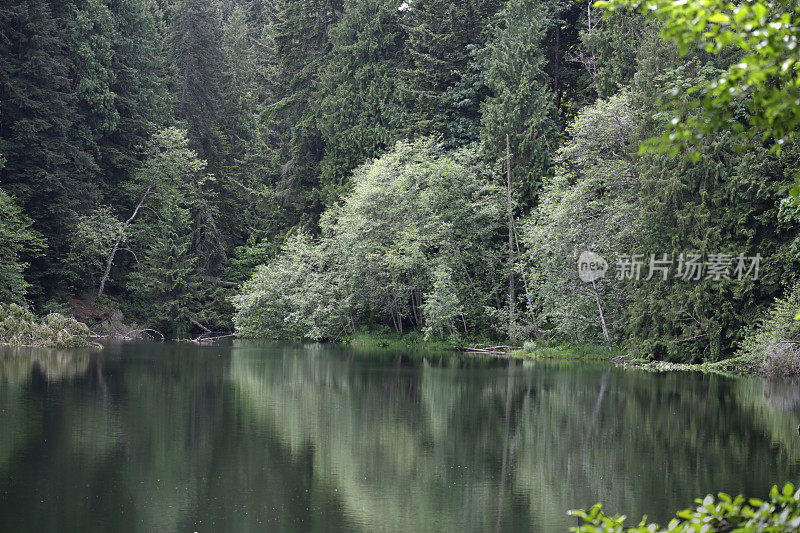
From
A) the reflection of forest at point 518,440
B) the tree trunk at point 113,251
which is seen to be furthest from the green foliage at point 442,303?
the tree trunk at point 113,251

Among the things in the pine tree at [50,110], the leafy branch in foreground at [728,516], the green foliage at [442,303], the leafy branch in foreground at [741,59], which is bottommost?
the leafy branch in foreground at [728,516]

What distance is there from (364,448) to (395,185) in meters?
21.7

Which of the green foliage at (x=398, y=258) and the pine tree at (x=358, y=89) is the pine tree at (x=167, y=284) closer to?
the green foliage at (x=398, y=258)

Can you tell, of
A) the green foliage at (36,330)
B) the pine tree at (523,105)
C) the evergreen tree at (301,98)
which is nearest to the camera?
the green foliage at (36,330)

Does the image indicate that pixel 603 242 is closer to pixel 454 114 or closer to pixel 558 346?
pixel 558 346

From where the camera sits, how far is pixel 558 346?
1128 inches

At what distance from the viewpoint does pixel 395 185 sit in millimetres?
31891

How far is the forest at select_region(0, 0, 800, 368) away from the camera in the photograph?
915 inches

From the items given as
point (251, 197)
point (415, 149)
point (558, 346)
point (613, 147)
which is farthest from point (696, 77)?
point (251, 197)

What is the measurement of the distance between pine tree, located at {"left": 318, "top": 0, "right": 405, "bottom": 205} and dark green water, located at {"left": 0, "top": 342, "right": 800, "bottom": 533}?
789 inches

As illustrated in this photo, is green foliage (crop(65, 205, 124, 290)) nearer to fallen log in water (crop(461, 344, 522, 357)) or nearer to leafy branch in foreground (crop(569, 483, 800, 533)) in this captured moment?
fallen log in water (crop(461, 344, 522, 357))

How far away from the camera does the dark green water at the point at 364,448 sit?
7.77 metres

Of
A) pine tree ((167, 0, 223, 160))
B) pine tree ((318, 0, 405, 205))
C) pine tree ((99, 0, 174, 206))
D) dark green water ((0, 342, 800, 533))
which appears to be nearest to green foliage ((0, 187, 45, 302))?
pine tree ((99, 0, 174, 206))

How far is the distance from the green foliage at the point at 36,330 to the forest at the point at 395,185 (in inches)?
92.8
